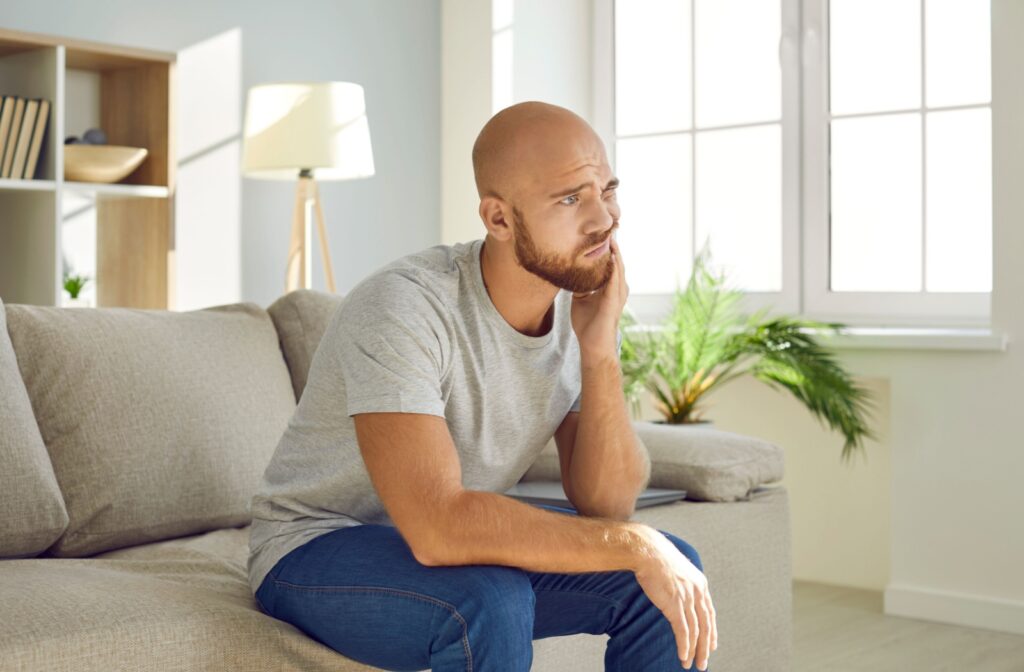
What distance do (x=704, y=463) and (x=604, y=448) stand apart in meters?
0.80

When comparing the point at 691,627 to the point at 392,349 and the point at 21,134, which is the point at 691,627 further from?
the point at 21,134

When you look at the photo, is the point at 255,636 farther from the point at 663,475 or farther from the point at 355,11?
the point at 355,11

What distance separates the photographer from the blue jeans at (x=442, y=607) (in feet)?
5.00

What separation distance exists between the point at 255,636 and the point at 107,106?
8.67ft

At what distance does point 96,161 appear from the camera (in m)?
3.67

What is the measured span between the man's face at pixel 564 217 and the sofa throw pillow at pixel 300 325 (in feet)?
3.15

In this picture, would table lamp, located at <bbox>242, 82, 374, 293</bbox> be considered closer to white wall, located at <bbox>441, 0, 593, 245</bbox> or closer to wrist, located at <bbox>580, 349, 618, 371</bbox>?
white wall, located at <bbox>441, 0, 593, 245</bbox>

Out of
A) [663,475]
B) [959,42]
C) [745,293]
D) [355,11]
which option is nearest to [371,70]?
[355,11]

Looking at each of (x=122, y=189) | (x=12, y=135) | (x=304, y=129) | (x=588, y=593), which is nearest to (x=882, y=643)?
(x=588, y=593)

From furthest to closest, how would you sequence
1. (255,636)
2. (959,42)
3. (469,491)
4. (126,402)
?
1. (959,42)
2. (126,402)
3. (255,636)
4. (469,491)

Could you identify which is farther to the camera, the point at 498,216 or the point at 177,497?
the point at 177,497

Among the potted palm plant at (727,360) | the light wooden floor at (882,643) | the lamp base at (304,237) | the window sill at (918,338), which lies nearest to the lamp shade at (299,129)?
the lamp base at (304,237)

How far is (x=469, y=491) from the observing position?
161 centimetres

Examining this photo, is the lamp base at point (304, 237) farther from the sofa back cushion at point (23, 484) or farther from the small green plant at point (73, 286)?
the sofa back cushion at point (23, 484)
